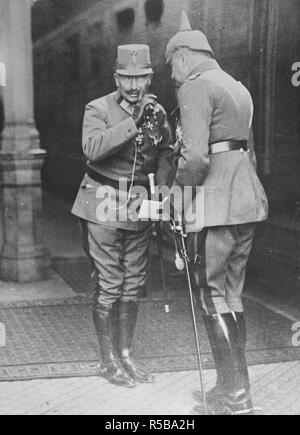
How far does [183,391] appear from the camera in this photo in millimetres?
4410

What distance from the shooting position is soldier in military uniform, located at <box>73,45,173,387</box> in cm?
445

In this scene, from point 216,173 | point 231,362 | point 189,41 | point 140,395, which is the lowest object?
point 140,395

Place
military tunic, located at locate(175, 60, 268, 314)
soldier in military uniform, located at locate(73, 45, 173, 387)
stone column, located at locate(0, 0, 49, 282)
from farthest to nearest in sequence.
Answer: stone column, located at locate(0, 0, 49, 282) < soldier in military uniform, located at locate(73, 45, 173, 387) < military tunic, located at locate(175, 60, 268, 314)

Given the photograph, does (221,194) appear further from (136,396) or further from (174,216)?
(136,396)

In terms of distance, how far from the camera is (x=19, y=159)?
6949 mm

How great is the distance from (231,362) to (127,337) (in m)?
0.83

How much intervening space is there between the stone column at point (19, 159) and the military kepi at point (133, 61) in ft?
8.44

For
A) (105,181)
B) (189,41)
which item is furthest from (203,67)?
(105,181)

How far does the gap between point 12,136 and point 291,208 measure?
2.64 meters

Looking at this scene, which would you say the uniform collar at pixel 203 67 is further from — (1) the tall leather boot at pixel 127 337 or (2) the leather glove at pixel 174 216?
→ (1) the tall leather boot at pixel 127 337

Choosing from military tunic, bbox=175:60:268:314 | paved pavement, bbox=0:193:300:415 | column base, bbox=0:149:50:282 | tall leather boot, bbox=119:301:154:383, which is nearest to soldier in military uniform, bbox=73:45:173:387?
tall leather boot, bbox=119:301:154:383

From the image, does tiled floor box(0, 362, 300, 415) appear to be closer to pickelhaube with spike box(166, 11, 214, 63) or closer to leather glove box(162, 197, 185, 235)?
leather glove box(162, 197, 185, 235)

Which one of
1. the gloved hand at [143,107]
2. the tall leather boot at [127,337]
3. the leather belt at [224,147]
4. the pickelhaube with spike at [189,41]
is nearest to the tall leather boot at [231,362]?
the tall leather boot at [127,337]

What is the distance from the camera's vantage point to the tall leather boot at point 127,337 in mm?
4625
